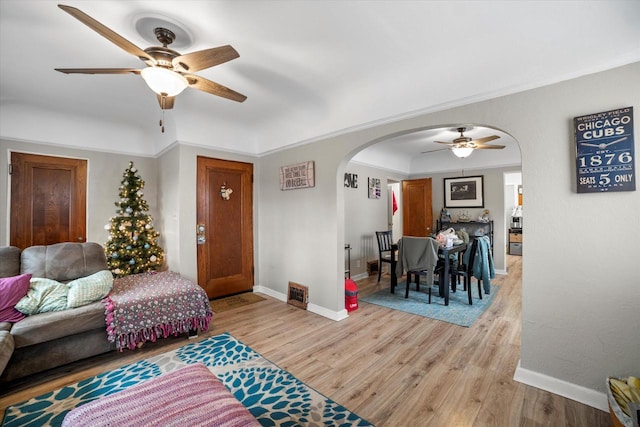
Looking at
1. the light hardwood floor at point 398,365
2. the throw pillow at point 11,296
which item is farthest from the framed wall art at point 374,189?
the throw pillow at point 11,296

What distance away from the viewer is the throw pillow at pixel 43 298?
2.28 meters

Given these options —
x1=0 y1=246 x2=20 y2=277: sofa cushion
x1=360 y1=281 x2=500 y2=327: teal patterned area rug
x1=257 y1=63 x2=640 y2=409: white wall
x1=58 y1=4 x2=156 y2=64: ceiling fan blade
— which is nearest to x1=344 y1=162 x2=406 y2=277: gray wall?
x1=360 y1=281 x2=500 y2=327: teal patterned area rug

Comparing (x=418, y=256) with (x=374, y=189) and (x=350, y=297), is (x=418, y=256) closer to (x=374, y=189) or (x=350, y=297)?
(x=350, y=297)

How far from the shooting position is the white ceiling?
1.80m

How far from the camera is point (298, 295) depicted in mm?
3898

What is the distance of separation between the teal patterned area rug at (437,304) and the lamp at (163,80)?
11.5 feet

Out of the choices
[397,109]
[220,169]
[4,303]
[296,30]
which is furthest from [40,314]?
[397,109]

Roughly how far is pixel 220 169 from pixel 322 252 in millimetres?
2044

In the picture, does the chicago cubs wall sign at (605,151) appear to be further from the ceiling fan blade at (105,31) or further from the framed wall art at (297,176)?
the ceiling fan blade at (105,31)

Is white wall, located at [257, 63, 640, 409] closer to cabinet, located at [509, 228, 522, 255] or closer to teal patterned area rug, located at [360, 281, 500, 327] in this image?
teal patterned area rug, located at [360, 281, 500, 327]

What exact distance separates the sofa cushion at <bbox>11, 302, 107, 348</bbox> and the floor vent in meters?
2.12

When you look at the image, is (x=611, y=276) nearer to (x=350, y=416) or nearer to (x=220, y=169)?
(x=350, y=416)

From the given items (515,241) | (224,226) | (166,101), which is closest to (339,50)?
(166,101)

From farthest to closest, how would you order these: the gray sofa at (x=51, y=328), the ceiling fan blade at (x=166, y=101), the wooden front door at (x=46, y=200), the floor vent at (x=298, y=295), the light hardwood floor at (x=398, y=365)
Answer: the floor vent at (x=298, y=295) < the wooden front door at (x=46, y=200) < the ceiling fan blade at (x=166, y=101) < the gray sofa at (x=51, y=328) < the light hardwood floor at (x=398, y=365)
